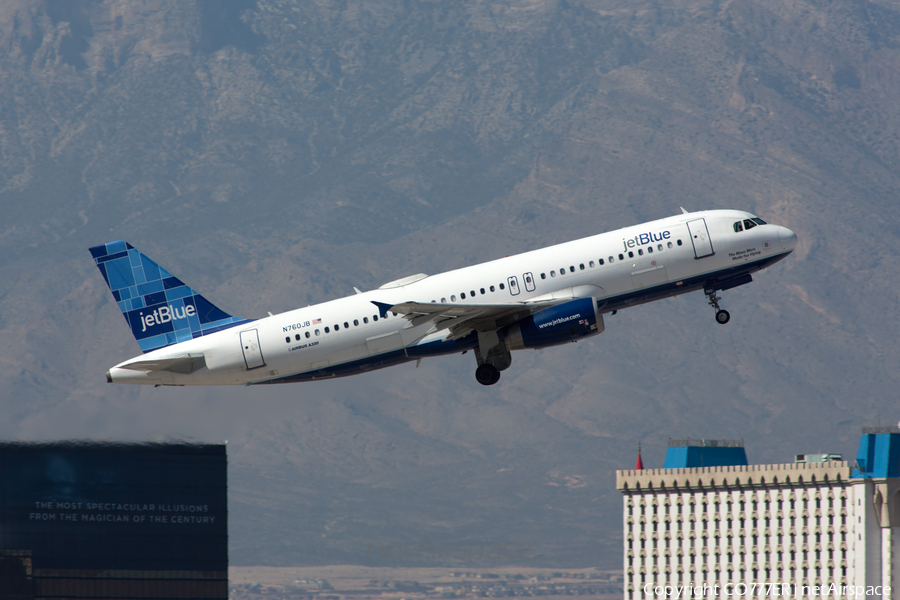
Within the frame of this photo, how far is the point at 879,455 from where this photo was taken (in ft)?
612

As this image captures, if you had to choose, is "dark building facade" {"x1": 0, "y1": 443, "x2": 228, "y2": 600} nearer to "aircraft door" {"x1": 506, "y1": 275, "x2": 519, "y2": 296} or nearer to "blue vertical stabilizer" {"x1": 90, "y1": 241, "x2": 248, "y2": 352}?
"blue vertical stabilizer" {"x1": 90, "y1": 241, "x2": 248, "y2": 352}

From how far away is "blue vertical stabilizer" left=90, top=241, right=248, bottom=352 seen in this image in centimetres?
8562

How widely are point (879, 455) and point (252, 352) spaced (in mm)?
122545

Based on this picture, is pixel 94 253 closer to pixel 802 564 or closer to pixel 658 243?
pixel 658 243

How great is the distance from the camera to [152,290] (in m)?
86.8

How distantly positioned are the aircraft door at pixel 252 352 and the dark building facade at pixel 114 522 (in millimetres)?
55745

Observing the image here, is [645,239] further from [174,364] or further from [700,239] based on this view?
[174,364]

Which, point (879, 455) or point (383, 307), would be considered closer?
point (383, 307)

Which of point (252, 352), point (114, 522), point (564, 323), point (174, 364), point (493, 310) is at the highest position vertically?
point (493, 310)

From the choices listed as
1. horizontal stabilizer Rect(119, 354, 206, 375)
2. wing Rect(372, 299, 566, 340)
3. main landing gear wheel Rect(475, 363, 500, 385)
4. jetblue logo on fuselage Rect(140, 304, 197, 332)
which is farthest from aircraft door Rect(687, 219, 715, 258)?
jetblue logo on fuselage Rect(140, 304, 197, 332)

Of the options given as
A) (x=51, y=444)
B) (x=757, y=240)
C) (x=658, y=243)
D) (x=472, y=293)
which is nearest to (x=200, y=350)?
(x=472, y=293)

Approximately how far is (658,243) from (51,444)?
70152 millimetres

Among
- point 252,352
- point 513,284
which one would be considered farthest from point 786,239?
point 252,352

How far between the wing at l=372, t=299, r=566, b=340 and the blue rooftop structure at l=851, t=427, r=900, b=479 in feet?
380
